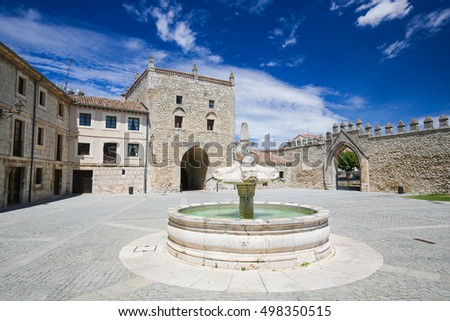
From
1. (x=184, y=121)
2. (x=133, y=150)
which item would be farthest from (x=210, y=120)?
(x=133, y=150)

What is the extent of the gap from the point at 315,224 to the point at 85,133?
23412mm

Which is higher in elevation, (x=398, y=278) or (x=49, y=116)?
(x=49, y=116)

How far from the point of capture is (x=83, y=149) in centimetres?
2328

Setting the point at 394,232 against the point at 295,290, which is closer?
the point at 295,290

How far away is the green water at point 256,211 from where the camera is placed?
7555mm

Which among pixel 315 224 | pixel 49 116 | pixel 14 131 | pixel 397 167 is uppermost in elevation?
pixel 49 116

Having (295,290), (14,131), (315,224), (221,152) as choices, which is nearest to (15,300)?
(295,290)

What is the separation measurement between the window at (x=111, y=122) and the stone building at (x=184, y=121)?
3351 mm

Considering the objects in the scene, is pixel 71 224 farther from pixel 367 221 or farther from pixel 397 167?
pixel 397 167

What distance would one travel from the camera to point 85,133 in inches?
913

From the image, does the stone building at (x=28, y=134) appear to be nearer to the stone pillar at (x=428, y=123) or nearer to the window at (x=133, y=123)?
the window at (x=133, y=123)

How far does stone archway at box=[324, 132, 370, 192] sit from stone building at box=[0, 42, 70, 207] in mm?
27325

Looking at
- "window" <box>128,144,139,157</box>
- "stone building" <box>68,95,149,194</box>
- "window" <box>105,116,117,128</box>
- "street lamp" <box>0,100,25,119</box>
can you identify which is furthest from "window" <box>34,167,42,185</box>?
"window" <box>128,144,139,157</box>
